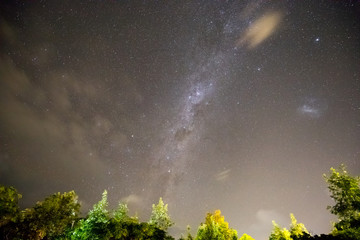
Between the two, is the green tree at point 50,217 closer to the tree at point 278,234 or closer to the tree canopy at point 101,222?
the tree canopy at point 101,222

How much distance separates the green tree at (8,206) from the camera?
27.9 meters

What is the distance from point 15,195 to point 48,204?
4.60m

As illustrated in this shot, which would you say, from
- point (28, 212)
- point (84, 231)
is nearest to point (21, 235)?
point (28, 212)

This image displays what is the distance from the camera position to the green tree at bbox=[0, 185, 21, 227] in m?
27.9

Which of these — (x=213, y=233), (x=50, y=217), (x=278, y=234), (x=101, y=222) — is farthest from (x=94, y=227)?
(x=278, y=234)

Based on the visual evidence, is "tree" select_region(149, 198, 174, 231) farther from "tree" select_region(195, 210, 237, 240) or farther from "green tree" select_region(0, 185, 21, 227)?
"green tree" select_region(0, 185, 21, 227)

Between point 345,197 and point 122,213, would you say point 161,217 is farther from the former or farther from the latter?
point 345,197

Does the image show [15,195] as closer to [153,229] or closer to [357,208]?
[153,229]

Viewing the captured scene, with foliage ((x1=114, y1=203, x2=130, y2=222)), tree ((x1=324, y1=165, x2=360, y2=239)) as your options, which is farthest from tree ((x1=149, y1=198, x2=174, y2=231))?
tree ((x1=324, y1=165, x2=360, y2=239))

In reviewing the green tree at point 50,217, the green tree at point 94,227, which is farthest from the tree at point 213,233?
the green tree at point 50,217

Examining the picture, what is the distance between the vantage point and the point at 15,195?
30.3m

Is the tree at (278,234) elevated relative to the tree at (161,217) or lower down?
lower down

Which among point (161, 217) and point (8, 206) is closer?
point (8, 206)

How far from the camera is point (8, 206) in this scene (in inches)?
1112
